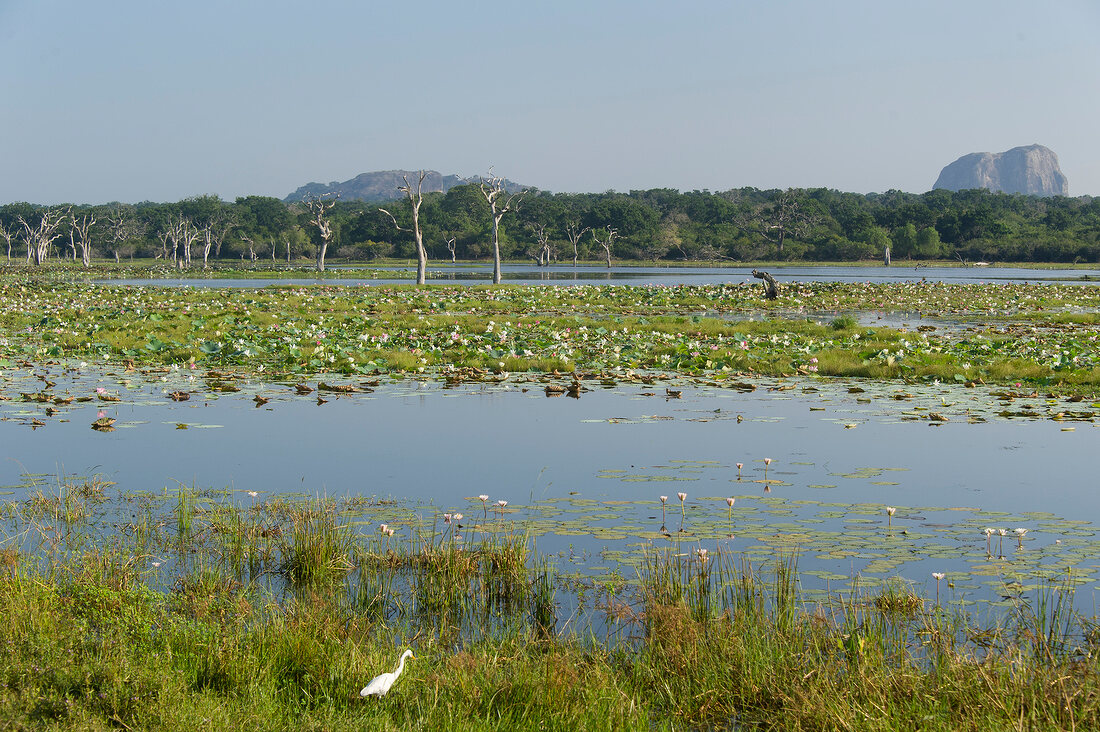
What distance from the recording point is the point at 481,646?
532 centimetres

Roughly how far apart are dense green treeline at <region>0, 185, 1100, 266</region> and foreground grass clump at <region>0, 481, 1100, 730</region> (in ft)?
297

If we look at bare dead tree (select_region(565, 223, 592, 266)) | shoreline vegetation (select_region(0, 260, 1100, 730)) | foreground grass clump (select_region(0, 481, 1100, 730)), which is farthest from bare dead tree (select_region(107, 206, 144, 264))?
foreground grass clump (select_region(0, 481, 1100, 730))

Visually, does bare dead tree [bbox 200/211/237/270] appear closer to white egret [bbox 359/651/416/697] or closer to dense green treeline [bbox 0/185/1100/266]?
dense green treeline [bbox 0/185/1100/266]

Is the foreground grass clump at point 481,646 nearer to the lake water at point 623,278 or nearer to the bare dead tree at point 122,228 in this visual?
the lake water at point 623,278

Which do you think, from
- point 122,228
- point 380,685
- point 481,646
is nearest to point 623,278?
point 481,646

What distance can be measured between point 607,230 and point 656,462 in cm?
10810

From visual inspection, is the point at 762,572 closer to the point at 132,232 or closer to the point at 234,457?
the point at 234,457

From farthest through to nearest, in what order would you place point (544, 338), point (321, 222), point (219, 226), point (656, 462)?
point (219, 226), point (321, 222), point (544, 338), point (656, 462)

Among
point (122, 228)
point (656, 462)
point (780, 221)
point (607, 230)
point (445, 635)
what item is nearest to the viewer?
point (445, 635)

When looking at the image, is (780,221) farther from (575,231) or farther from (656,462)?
(656,462)

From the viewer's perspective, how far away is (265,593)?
6105mm

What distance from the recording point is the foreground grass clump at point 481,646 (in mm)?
4355

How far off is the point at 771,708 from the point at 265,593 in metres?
3.39

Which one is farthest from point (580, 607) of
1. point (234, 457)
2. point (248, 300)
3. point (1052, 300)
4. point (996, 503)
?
point (1052, 300)
